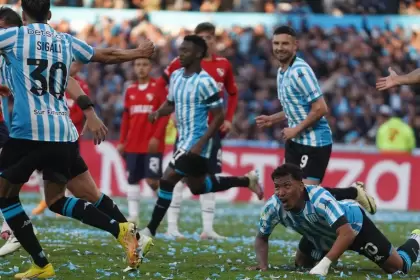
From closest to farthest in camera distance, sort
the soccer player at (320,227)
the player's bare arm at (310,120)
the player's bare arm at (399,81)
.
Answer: the soccer player at (320,227) → the player's bare arm at (399,81) → the player's bare arm at (310,120)

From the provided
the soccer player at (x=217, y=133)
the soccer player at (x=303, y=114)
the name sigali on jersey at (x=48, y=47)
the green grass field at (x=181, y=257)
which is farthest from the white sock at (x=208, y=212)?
the name sigali on jersey at (x=48, y=47)

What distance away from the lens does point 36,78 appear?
780cm

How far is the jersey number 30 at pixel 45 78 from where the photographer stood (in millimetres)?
7785

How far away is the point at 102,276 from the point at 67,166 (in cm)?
100

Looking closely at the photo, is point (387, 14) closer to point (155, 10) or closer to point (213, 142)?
point (155, 10)

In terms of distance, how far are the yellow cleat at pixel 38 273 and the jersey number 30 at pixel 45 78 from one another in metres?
1.39

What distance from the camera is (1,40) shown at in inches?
303

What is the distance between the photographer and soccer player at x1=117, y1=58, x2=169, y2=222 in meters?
14.5

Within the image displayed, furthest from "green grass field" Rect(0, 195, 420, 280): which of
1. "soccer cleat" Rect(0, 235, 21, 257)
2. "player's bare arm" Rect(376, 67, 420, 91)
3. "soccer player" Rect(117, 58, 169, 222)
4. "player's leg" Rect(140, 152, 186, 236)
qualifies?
"player's bare arm" Rect(376, 67, 420, 91)

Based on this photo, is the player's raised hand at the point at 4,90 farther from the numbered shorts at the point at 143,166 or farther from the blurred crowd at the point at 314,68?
the blurred crowd at the point at 314,68

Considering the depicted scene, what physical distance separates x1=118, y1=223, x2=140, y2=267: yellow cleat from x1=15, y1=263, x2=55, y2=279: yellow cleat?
0.62 metres

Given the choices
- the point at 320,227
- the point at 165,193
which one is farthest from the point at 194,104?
the point at 320,227

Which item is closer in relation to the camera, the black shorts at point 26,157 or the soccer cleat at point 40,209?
the black shorts at point 26,157

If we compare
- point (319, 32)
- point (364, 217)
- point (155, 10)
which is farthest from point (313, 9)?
point (364, 217)
